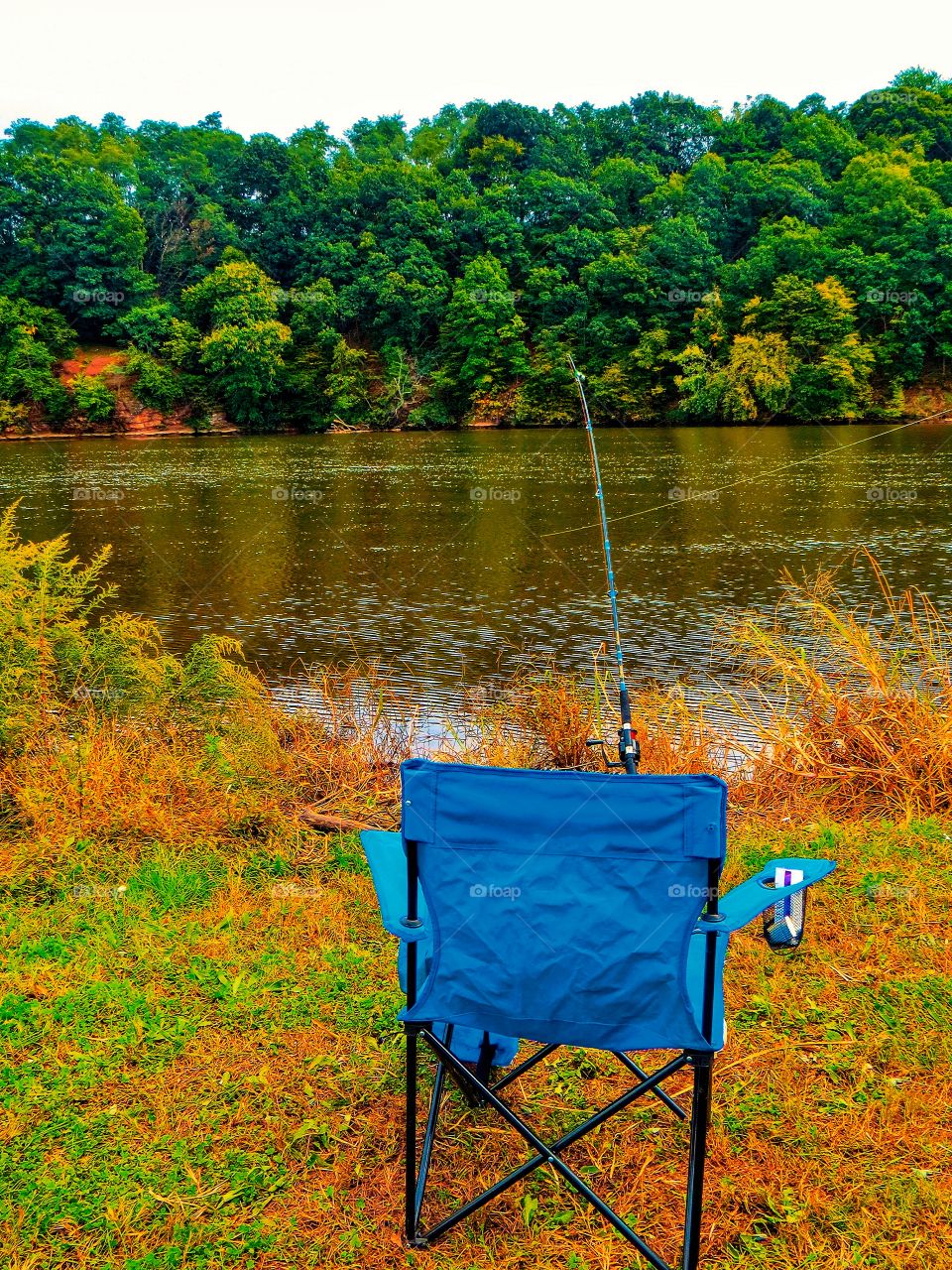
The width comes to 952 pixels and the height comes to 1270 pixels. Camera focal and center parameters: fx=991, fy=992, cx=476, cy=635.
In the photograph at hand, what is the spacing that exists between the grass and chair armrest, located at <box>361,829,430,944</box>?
707mm

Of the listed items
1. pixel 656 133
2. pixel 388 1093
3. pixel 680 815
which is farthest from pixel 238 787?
pixel 656 133

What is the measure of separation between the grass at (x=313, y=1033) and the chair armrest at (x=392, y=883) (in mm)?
707

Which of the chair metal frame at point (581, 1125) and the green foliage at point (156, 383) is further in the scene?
the green foliage at point (156, 383)

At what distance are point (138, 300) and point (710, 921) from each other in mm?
65635

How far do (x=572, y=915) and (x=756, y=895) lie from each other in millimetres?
492

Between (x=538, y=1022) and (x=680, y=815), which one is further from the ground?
(x=680, y=815)

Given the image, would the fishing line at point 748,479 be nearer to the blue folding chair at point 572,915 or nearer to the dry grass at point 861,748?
the dry grass at point 861,748

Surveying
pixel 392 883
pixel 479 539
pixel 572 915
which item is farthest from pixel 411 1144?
pixel 479 539

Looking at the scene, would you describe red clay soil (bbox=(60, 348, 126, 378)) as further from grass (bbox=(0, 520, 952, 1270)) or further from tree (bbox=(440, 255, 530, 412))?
grass (bbox=(0, 520, 952, 1270))

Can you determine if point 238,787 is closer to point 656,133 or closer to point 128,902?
point 128,902

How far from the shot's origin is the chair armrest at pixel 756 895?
1.98 meters

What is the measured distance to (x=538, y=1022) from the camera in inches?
81.2

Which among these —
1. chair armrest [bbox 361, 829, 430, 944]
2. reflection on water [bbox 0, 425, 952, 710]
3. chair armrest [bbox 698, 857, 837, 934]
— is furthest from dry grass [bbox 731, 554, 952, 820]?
reflection on water [bbox 0, 425, 952, 710]

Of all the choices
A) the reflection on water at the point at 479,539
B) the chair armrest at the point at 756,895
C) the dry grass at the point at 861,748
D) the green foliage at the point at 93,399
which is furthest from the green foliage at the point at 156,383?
the chair armrest at the point at 756,895
